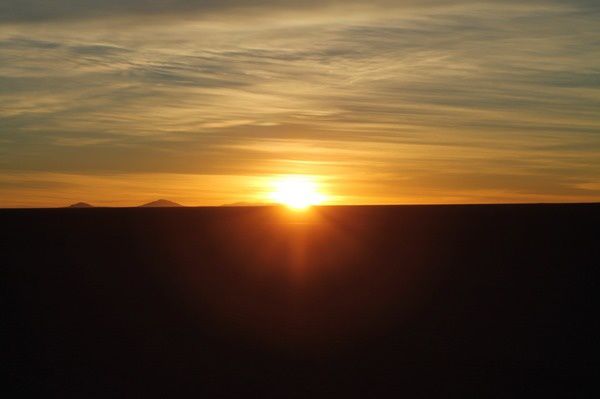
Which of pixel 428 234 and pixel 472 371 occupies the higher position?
pixel 428 234

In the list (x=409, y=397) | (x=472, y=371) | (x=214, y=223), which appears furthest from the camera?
(x=214, y=223)

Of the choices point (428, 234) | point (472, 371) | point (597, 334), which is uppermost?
point (428, 234)

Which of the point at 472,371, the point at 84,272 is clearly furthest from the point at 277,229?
the point at 472,371

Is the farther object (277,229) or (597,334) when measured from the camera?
(277,229)

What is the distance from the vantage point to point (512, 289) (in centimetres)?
1546

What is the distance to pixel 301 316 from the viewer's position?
536 inches

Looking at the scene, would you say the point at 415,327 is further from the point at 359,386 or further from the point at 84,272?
the point at 84,272

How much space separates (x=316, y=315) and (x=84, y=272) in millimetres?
5672

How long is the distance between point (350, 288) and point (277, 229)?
1307 centimetres

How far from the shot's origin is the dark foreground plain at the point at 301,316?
993 centimetres

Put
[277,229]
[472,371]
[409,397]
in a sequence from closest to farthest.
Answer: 1. [409,397]
2. [472,371]
3. [277,229]

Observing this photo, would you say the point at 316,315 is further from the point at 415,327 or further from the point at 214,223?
the point at 214,223

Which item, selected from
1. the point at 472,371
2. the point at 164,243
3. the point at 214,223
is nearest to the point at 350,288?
the point at 472,371

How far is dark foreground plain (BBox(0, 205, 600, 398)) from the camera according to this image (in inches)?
391
